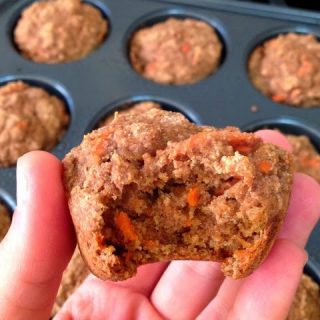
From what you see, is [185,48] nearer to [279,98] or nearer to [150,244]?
[279,98]

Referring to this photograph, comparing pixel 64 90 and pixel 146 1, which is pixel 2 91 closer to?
pixel 64 90

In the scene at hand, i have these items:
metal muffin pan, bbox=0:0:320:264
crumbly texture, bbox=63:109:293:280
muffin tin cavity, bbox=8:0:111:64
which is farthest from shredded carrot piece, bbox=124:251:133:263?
muffin tin cavity, bbox=8:0:111:64

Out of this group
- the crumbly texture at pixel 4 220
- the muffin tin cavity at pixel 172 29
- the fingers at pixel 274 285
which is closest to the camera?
the fingers at pixel 274 285

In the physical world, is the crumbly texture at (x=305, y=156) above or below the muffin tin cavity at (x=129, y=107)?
below

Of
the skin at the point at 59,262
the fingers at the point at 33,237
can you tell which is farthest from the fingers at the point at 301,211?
the fingers at the point at 33,237

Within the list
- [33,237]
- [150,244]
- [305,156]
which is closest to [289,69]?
[305,156]

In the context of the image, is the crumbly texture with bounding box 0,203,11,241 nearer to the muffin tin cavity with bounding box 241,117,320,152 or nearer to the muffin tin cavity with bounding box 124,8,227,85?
the muffin tin cavity with bounding box 124,8,227,85

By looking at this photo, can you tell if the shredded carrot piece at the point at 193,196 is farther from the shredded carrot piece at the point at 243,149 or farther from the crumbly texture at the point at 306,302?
the crumbly texture at the point at 306,302
